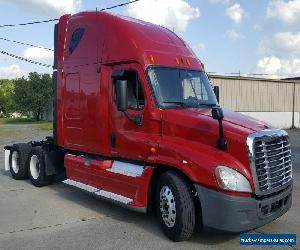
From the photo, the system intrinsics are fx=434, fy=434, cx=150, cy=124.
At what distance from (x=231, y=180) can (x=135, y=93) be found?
239 cm

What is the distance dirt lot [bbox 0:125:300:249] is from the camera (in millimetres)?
6250

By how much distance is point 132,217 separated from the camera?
7.71 meters

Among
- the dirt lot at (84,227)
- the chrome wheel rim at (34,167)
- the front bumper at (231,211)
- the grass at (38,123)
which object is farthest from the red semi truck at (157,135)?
the grass at (38,123)

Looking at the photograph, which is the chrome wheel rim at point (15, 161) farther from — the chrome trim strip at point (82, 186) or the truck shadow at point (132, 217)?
the chrome trim strip at point (82, 186)

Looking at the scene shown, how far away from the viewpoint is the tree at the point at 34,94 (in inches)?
2331

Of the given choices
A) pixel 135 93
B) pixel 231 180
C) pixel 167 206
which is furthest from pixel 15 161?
pixel 231 180

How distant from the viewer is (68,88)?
9422 millimetres

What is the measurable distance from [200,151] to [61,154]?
16.7 feet

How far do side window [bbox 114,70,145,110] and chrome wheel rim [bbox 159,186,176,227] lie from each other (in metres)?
1.50

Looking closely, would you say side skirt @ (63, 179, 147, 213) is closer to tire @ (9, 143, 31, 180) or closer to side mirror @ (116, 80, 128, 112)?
side mirror @ (116, 80, 128, 112)

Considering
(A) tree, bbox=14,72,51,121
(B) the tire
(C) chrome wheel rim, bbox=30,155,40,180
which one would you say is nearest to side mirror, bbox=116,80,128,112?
(C) chrome wheel rim, bbox=30,155,40,180

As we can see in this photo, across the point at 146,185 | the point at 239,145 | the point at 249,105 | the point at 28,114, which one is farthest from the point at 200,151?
the point at 28,114

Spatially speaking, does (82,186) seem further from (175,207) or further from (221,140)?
(221,140)

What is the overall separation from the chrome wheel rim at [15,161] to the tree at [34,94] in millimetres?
48250
